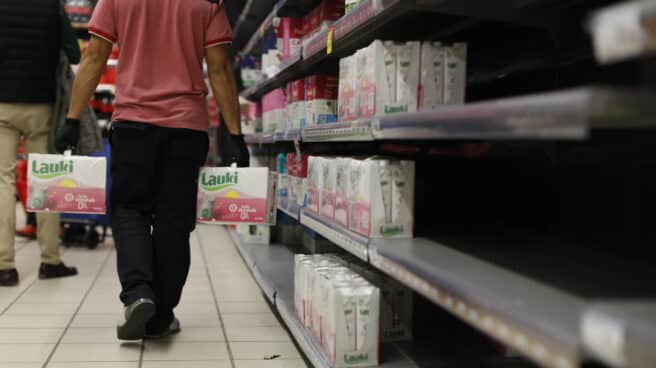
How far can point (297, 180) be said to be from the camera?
401cm

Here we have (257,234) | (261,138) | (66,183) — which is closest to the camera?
(66,183)

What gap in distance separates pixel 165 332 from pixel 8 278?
1473 millimetres

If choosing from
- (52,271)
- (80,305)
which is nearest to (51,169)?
(80,305)

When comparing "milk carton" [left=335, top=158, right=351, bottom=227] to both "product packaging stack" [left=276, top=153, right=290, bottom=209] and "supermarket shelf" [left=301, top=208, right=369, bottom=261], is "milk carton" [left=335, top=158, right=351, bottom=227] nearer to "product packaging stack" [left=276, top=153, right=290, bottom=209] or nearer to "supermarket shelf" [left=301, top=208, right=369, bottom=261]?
"supermarket shelf" [left=301, top=208, right=369, bottom=261]

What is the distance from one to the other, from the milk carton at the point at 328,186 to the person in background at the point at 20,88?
2.13 m

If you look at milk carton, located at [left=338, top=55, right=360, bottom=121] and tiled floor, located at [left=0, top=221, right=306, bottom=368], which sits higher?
milk carton, located at [left=338, top=55, right=360, bottom=121]

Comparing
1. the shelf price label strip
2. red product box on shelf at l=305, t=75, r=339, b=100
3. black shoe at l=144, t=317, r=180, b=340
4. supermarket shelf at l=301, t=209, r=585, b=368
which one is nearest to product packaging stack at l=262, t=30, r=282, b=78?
red product box on shelf at l=305, t=75, r=339, b=100

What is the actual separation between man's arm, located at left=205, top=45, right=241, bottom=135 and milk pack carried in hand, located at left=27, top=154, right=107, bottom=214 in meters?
0.60

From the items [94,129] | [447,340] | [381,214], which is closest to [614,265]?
[381,214]

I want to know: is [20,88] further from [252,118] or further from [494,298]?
[494,298]

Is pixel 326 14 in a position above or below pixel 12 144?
above

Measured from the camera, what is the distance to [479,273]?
164 cm

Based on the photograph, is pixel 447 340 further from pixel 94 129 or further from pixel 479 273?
pixel 94 129

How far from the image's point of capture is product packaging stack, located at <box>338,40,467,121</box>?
2.36 meters
